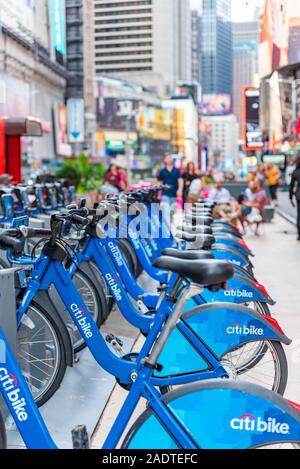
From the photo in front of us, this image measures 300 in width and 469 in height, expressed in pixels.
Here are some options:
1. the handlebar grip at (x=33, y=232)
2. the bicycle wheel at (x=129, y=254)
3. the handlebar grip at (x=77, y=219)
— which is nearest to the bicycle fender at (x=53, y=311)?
the handlebar grip at (x=33, y=232)

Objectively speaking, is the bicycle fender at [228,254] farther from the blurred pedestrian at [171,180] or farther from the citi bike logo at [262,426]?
the blurred pedestrian at [171,180]

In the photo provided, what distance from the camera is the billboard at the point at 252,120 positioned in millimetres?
48906

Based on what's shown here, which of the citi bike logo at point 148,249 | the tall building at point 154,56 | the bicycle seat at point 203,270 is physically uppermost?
the tall building at point 154,56

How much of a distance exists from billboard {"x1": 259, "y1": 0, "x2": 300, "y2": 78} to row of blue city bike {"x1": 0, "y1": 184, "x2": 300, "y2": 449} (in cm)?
1460

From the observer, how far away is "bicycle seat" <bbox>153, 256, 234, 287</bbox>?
2581mm

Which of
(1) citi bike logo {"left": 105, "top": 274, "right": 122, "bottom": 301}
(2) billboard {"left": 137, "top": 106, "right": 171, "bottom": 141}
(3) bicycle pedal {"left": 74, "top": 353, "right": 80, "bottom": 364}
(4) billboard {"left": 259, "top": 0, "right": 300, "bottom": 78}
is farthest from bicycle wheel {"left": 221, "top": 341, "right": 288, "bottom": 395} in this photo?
(2) billboard {"left": 137, "top": 106, "right": 171, "bottom": 141}

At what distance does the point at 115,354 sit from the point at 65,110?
2628 inches

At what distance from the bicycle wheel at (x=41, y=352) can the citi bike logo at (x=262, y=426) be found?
188cm

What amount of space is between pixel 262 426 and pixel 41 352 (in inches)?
84.0

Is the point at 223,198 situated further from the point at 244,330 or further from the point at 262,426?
the point at 262,426

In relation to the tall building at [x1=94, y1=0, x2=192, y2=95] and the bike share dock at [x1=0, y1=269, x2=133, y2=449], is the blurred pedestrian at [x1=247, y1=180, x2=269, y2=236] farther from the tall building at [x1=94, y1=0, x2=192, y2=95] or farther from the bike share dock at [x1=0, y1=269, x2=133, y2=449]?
the tall building at [x1=94, y1=0, x2=192, y2=95]

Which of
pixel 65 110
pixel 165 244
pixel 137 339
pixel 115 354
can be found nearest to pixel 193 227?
pixel 137 339

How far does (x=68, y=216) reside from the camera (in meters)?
4.48
